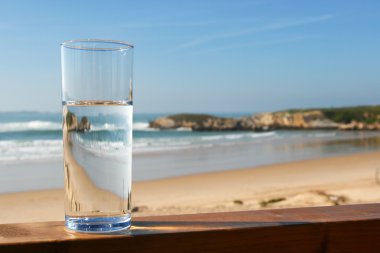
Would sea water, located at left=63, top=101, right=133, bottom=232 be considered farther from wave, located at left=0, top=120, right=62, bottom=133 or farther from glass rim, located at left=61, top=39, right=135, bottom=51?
wave, located at left=0, top=120, right=62, bottom=133

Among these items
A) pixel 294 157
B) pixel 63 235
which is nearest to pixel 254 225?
pixel 63 235

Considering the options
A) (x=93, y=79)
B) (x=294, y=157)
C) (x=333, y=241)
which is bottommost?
(x=294, y=157)

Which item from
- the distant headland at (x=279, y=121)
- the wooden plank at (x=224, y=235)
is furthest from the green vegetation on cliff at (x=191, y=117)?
the wooden plank at (x=224, y=235)

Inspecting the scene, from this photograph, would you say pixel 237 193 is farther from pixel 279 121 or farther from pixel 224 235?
pixel 279 121

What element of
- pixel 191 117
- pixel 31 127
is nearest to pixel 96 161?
pixel 31 127

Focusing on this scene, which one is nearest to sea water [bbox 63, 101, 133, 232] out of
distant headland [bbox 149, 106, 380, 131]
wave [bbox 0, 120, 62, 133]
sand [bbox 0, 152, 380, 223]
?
sand [bbox 0, 152, 380, 223]

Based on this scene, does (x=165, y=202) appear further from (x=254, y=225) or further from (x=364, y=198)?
(x=254, y=225)
